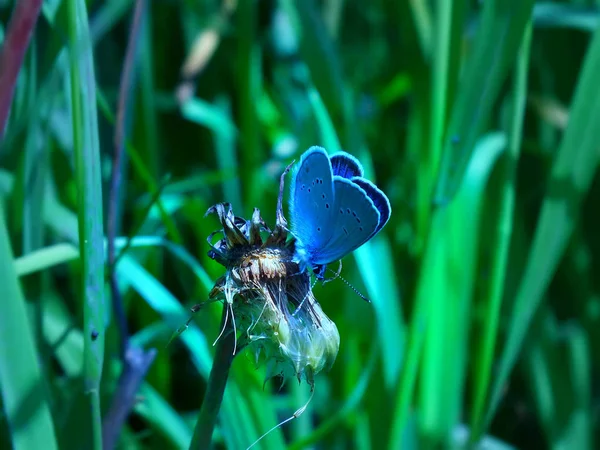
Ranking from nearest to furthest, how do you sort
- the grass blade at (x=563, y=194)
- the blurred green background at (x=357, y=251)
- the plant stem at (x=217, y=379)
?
the plant stem at (x=217, y=379), the blurred green background at (x=357, y=251), the grass blade at (x=563, y=194)

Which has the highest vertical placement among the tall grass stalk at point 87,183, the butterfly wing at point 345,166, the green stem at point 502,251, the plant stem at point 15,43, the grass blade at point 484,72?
the plant stem at point 15,43

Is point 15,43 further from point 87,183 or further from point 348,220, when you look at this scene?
point 348,220

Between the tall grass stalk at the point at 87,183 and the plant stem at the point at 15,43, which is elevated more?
the plant stem at the point at 15,43

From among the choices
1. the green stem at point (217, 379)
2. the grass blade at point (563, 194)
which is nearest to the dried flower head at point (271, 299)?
the green stem at point (217, 379)

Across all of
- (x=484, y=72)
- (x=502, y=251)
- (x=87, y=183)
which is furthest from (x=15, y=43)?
(x=502, y=251)

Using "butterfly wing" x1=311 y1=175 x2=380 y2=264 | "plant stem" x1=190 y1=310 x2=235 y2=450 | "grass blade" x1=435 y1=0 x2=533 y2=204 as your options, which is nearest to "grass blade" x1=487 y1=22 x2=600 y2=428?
"grass blade" x1=435 y1=0 x2=533 y2=204

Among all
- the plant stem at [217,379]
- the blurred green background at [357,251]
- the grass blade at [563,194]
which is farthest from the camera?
the grass blade at [563,194]

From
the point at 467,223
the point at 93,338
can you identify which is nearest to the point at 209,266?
the point at 467,223

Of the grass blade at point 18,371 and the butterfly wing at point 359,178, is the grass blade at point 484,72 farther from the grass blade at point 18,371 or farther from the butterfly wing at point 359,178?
the grass blade at point 18,371
